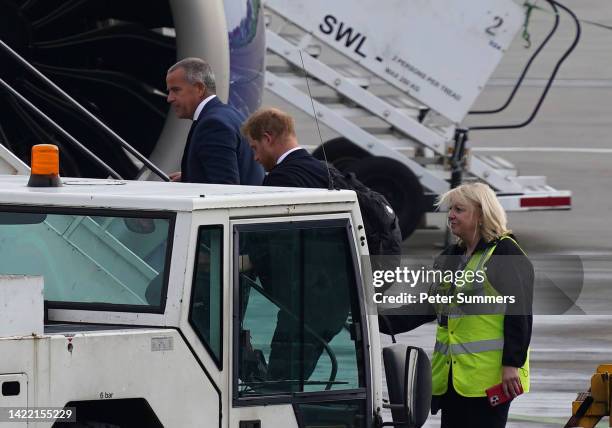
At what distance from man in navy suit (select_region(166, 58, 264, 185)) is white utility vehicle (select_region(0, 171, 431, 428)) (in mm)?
1779

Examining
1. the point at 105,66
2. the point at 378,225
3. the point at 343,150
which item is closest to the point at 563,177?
the point at 343,150

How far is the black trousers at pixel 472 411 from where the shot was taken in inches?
226

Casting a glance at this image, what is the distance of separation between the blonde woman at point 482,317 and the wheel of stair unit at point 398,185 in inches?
285

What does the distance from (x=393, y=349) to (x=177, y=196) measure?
34.7 inches

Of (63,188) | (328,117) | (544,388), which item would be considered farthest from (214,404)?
(328,117)

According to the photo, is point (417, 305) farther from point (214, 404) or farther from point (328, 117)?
point (328, 117)

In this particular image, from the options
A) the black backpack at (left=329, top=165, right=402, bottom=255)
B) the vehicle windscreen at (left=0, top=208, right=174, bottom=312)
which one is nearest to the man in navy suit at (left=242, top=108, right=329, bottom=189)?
the black backpack at (left=329, top=165, right=402, bottom=255)

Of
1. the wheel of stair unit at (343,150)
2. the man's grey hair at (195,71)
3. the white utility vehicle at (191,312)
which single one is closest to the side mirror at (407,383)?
the white utility vehicle at (191,312)

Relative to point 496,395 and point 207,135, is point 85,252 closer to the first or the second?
point 496,395

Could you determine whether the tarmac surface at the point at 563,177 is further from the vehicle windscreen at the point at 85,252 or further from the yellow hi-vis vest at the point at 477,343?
the vehicle windscreen at the point at 85,252

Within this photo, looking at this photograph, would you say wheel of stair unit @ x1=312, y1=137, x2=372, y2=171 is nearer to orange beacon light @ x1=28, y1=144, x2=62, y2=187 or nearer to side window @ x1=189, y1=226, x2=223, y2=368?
orange beacon light @ x1=28, y1=144, x2=62, y2=187

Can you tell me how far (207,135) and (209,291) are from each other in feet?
7.64


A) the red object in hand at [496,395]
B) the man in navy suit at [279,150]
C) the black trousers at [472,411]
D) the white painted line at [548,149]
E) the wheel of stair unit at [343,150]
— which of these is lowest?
the black trousers at [472,411]

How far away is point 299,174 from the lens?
6.21m
